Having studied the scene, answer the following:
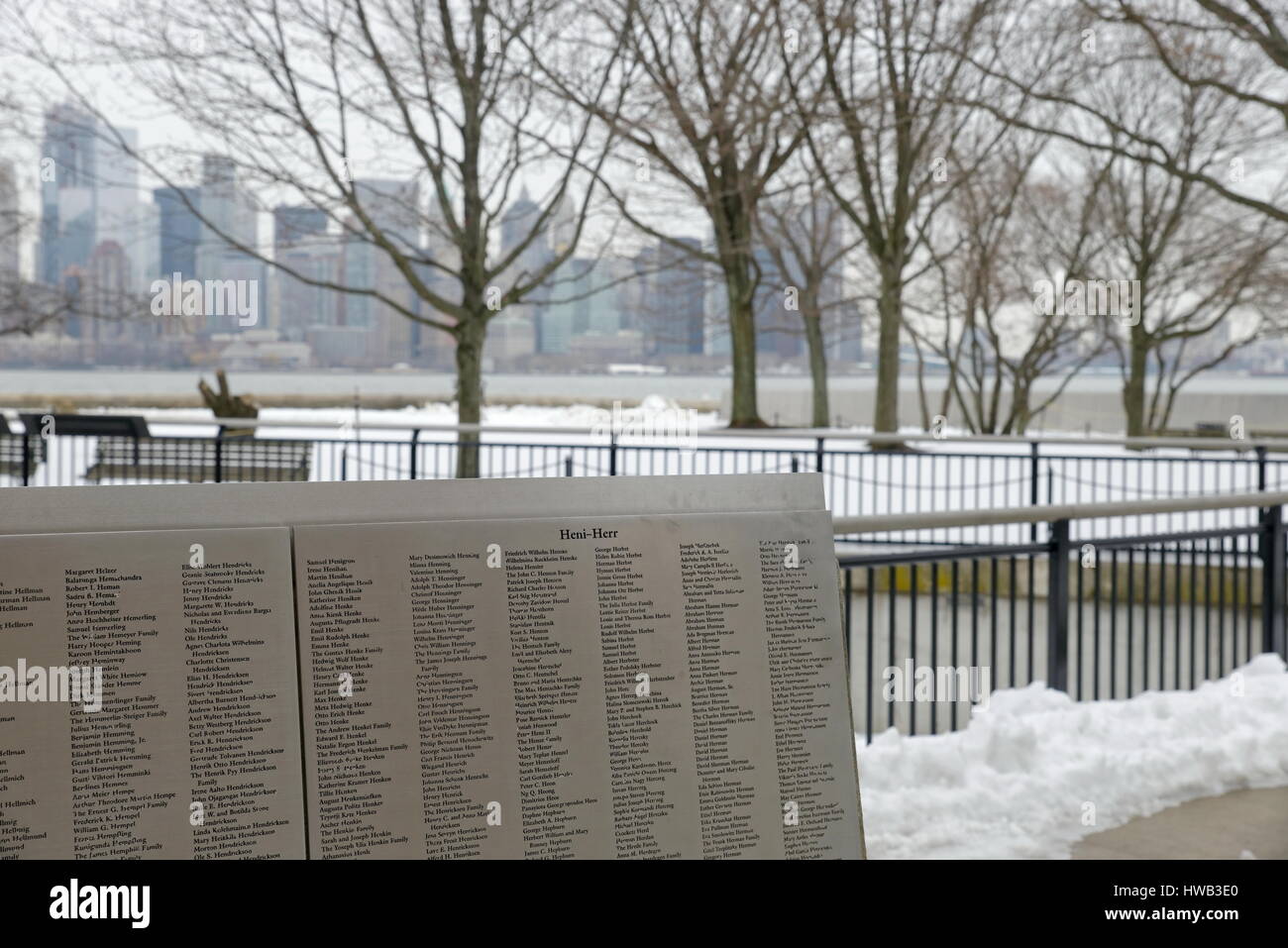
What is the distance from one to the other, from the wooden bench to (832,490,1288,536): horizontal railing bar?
335 inches

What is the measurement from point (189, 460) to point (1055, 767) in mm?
9651

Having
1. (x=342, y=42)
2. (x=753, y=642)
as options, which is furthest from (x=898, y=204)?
(x=753, y=642)

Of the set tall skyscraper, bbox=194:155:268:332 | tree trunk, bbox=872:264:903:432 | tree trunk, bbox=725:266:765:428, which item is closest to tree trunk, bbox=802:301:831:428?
tree trunk, bbox=872:264:903:432

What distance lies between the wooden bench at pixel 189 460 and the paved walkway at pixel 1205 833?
890 cm

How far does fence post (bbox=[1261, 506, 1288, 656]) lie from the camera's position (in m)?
6.66

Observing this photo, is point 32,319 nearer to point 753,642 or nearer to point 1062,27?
point 1062,27

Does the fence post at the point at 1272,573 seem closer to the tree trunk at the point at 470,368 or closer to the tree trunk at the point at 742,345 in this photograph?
the tree trunk at the point at 470,368

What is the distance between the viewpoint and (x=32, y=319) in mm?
20562

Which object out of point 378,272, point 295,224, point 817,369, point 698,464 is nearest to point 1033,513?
point 698,464

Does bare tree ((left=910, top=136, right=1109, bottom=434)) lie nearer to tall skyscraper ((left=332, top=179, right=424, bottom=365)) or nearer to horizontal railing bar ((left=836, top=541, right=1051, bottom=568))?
tall skyscraper ((left=332, top=179, right=424, bottom=365))

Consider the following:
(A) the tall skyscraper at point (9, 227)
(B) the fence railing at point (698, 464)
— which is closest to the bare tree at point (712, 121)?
(B) the fence railing at point (698, 464)

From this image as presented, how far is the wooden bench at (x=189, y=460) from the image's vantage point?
12.2 metres
